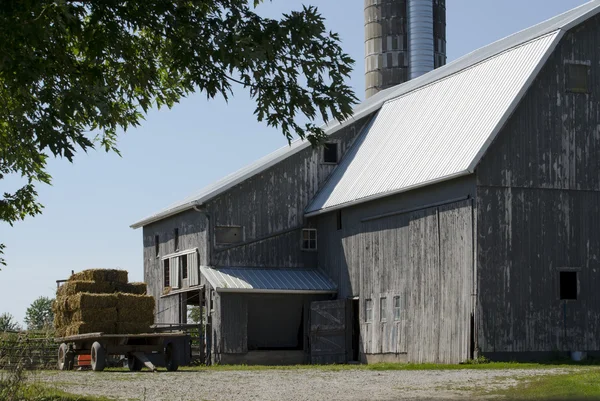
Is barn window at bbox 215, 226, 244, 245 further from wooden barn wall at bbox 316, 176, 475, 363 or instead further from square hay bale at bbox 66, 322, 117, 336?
square hay bale at bbox 66, 322, 117, 336

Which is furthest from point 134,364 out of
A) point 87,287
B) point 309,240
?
point 309,240

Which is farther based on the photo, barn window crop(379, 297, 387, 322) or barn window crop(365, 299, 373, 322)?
barn window crop(365, 299, 373, 322)

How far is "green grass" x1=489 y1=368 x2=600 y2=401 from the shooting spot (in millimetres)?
15953

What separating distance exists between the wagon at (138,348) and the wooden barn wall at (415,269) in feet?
21.7

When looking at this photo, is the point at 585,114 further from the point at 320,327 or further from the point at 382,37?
the point at 382,37

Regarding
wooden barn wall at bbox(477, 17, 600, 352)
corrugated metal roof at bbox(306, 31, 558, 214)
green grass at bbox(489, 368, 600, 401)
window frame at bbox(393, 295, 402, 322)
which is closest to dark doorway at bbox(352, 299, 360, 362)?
window frame at bbox(393, 295, 402, 322)

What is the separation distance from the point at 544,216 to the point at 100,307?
1207cm

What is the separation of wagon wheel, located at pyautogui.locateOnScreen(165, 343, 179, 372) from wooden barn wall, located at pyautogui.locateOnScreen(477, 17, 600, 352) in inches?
309

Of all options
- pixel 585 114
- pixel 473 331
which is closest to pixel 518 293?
pixel 473 331

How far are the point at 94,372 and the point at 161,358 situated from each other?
211cm

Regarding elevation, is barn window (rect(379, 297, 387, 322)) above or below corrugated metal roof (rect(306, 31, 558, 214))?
below

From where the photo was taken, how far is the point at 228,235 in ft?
119

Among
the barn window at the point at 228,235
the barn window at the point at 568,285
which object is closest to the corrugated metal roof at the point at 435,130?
the barn window at the point at 228,235

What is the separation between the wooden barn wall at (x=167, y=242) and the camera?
37.0 metres
